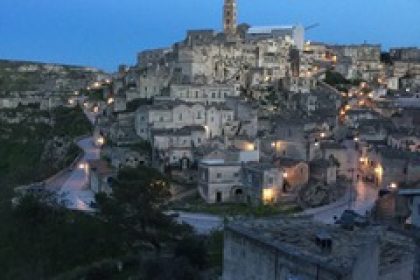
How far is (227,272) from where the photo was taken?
13.8m

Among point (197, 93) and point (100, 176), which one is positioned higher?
point (197, 93)

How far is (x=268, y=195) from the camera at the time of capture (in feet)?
109

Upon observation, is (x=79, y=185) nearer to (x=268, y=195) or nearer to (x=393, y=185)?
(x=268, y=195)

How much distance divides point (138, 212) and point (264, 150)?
1221cm

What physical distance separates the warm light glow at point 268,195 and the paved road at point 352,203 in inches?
86.7

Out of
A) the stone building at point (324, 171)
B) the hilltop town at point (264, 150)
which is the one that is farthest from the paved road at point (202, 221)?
the stone building at point (324, 171)

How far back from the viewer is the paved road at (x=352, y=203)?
30.7 meters

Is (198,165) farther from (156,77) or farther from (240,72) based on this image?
(240,72)

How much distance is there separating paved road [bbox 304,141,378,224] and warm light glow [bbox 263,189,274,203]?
2.20 m

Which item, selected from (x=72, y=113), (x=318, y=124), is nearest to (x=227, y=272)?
(x=318, y=124)

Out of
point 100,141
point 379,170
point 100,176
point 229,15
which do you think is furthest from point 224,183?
point 229,15

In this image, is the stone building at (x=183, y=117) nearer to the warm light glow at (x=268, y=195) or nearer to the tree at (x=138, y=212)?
the warm light glow at (x=268, y=195)

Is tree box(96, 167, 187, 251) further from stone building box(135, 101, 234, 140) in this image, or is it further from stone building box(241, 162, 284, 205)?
stone building box(135, 101, 234, 140)

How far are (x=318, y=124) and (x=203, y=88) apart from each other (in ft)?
31.1
